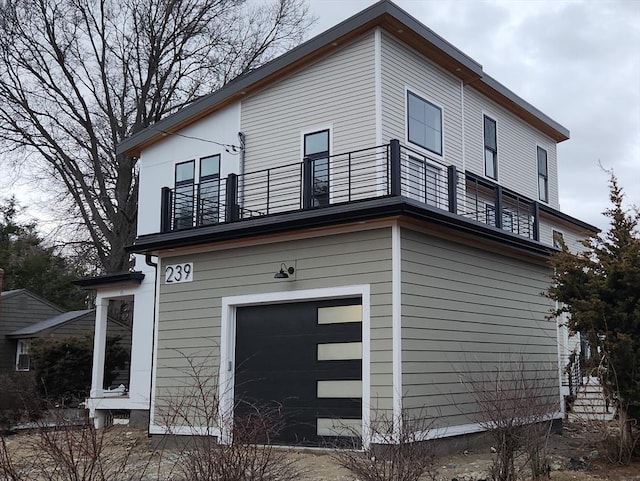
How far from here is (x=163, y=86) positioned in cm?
2847

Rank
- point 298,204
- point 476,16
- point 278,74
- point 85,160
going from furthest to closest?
point 85,160, point 476,16, point 278,74, point 298,204

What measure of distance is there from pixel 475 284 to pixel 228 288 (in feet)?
14.6

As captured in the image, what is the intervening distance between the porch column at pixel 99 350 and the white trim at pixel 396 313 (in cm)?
931

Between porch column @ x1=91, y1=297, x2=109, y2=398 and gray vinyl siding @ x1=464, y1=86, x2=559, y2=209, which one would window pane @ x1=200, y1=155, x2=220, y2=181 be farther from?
gray vinyl siding @ x1=464, y1=86, x2=559, y2=209

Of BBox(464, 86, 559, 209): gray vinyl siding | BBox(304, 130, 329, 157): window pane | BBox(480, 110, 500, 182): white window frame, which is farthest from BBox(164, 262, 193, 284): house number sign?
BBox(480, 110, 500, 182): white window frame

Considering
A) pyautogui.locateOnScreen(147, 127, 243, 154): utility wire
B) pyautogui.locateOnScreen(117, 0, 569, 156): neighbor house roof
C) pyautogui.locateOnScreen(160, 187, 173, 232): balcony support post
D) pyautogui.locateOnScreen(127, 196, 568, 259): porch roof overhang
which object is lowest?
pyautogui.locateOnScreen(127, 196, 568, 259): porch roof overhang

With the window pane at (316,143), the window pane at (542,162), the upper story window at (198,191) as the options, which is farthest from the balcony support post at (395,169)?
the window pane at (542,162)

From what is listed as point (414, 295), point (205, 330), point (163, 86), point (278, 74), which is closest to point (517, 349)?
point (414, 295)

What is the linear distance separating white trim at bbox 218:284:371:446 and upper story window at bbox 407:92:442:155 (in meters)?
3.98

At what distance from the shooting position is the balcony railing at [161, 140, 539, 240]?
12383mm

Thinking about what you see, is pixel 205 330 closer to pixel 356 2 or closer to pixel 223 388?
pixel 223 388

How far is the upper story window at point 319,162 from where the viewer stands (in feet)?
44.7

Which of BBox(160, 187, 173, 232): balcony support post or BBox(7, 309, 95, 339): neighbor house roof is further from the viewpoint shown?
BBox(7, 309, 95, 339): neighbor house roof

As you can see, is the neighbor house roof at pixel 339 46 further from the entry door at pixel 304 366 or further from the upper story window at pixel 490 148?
the entry door at pixel 304 366
